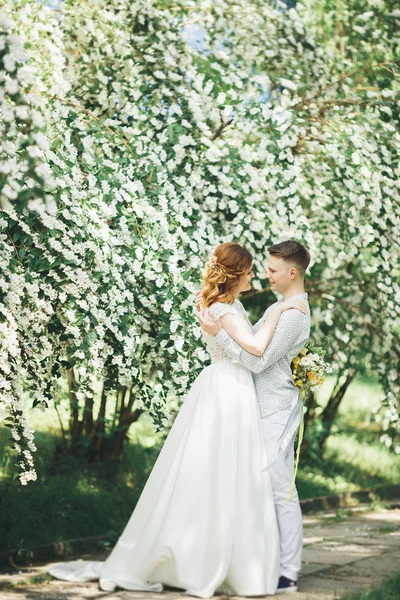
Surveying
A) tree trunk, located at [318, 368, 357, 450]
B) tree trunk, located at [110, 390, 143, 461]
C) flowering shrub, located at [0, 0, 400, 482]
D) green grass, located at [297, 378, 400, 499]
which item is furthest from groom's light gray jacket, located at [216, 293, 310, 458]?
tree trunk, located at [318, 368, 357, 450]

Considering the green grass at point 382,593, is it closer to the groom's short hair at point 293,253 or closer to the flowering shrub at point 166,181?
the flowering shrub at point 166,181

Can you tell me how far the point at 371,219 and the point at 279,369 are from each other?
1.77m

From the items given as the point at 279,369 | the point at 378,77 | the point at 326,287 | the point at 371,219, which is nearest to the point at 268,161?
the point at 371,219

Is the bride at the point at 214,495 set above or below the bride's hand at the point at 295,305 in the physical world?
below

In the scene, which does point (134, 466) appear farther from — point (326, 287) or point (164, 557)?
point (164, 557)

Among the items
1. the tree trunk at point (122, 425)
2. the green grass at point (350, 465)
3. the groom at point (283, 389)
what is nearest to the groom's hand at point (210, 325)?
the groom at point (283, 389)

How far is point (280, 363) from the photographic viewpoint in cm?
475

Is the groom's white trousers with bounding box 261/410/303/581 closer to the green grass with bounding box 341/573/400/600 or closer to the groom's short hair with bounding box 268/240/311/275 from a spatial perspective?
the green grass with bounding box 341/573/400/600

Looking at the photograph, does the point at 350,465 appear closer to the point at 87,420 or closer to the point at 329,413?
the point at 329,413

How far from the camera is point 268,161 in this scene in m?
5.68

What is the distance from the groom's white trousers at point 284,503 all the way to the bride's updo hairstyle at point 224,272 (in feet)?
2.36

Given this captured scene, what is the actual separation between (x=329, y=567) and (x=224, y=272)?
80.1 inches

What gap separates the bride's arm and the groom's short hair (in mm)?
222

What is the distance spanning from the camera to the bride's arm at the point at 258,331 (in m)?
4.56
